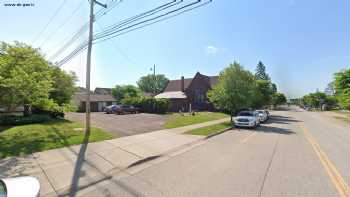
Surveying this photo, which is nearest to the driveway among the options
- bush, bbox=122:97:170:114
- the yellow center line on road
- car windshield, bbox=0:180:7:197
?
car windshield, bbox=0:180:7:197

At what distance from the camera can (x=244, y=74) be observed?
774 inches

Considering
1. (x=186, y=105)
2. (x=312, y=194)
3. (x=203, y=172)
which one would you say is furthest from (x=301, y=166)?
(x=186, y=105)

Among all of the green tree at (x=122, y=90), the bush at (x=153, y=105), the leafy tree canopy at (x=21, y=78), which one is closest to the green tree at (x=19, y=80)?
the leafy tree canopy at (x=21, y=78)

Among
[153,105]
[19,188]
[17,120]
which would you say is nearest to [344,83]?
[153,105]

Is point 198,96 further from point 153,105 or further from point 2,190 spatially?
point 2,190

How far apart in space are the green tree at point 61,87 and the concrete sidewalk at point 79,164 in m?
13.2

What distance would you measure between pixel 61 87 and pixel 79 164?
16167 millimetres

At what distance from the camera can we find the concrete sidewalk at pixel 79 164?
4.75 m

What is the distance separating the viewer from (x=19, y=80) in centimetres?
978

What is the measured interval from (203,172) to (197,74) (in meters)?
37.6

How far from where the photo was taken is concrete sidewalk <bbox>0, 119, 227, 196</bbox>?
475 cm

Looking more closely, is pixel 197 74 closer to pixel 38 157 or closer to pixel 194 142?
pixel 194 142

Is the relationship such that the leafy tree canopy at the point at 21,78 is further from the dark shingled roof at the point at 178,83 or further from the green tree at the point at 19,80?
the dark shingled roof at the point at 178,83

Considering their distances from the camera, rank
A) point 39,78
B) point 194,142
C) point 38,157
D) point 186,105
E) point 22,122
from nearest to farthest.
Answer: point 38,157
point 194,142
point 39,78
point 22,122
point 186,105
